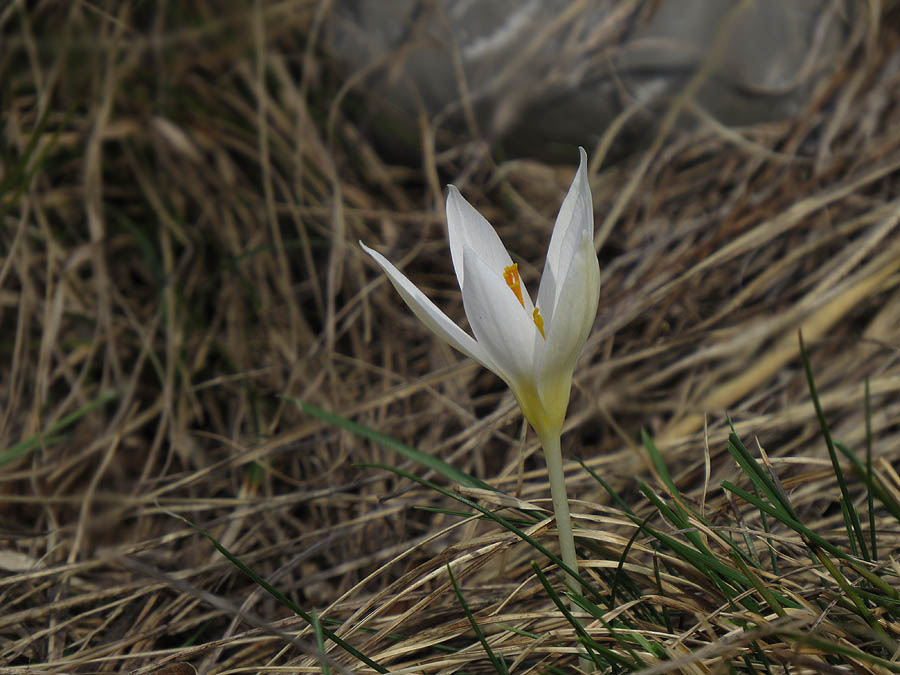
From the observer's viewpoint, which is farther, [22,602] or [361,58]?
[361,58]

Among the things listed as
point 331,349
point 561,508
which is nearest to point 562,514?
point 561,508

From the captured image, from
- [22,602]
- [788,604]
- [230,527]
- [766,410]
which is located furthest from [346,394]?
[788,604]

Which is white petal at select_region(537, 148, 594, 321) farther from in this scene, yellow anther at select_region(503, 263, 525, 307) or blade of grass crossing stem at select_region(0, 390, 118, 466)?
blade of grass crossing stem at select_region(0, 390, 118, 466)

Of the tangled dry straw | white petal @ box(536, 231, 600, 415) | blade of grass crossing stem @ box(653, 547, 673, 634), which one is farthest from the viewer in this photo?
the tangled dry straw

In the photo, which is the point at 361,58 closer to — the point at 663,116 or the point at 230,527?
the point at 663,116

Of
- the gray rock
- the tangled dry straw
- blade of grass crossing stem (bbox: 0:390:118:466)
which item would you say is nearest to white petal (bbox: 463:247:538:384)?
the tangled dry straw

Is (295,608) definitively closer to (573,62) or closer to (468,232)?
(468,232)
